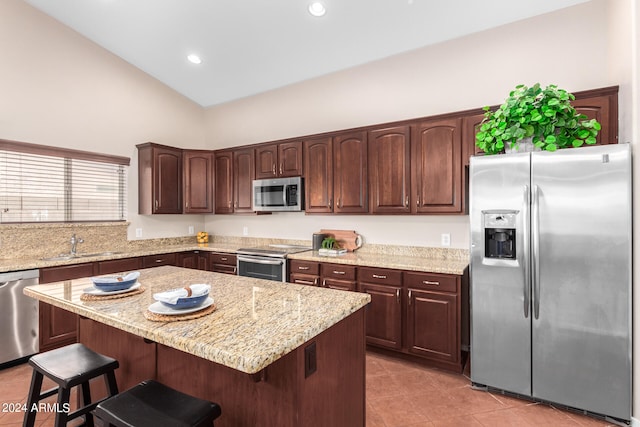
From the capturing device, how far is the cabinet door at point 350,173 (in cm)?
361

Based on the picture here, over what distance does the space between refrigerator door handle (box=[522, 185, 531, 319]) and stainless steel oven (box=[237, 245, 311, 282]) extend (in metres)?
2.32

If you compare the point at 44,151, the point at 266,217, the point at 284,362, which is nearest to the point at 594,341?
the point at 284,362

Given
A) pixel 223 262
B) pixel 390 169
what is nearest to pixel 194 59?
pixel 223 262

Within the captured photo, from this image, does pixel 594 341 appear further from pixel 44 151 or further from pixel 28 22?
pixel 28 22

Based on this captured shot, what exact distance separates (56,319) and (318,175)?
307 centimetres

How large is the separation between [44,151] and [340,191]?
338cm

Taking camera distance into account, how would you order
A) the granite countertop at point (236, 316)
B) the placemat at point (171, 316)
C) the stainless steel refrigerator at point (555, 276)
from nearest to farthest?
the granite countertop at point (236, 316), the placemat at point (171, 316), the stainless steel refrigerator at point (555, 276)

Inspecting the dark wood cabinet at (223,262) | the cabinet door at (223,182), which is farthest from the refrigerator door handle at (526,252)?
the cabinet door at (223,182)

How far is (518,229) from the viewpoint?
240cm

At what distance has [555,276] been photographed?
2303mm

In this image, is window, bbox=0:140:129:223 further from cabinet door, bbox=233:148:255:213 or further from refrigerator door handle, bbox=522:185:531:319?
refrigerator door handle, bbox=522:185:531:319

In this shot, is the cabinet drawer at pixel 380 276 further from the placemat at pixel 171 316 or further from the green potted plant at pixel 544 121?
the placemat at pixel 171 316

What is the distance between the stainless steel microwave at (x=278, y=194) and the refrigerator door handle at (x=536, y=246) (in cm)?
245

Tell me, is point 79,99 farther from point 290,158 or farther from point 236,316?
point 236,316
